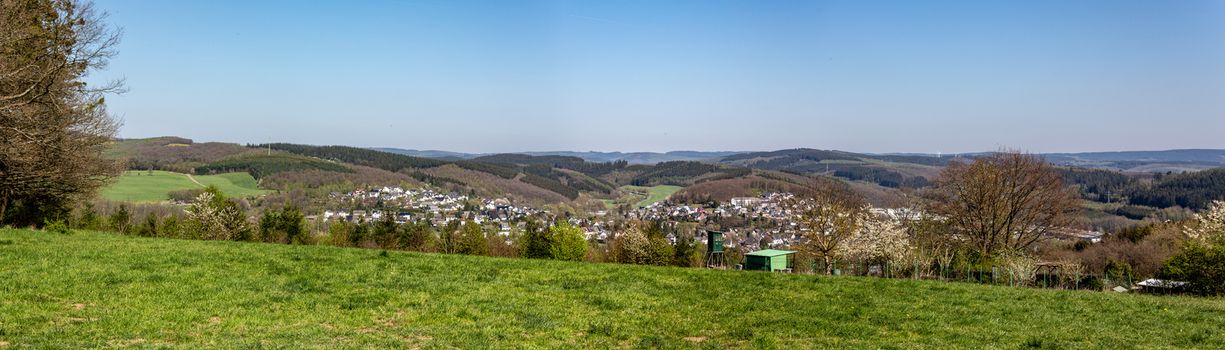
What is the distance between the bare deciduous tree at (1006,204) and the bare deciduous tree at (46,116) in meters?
37.3

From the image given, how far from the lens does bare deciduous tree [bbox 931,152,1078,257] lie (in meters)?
34.6

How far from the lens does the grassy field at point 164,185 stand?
7888 centimetres

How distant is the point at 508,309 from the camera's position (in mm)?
11859

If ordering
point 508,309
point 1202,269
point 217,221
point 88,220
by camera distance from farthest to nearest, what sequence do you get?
point 217,221, point 88,220, point 1202,269, point 508,309

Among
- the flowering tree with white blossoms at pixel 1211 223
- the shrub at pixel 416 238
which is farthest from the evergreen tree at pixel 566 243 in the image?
the flowering tree with white blossoms at pixel 1211 223

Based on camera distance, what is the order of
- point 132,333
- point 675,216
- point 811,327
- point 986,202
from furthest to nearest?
1. point 675,216
2. point 986,202
3. point 811,327
4. point 132,333

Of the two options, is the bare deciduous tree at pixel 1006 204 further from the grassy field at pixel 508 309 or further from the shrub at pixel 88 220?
the shrub at pixel 88 220

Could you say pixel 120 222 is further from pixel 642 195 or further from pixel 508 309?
pixel 642 195

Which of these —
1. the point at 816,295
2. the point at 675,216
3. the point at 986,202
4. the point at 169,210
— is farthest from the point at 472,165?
the point at 816,295

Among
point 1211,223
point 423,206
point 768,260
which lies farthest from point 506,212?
point 1211,223

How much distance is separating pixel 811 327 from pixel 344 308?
796cm

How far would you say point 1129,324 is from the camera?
1148cm

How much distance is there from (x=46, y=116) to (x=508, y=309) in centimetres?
2063

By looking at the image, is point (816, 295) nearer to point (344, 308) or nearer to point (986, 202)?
point (344, 308)
